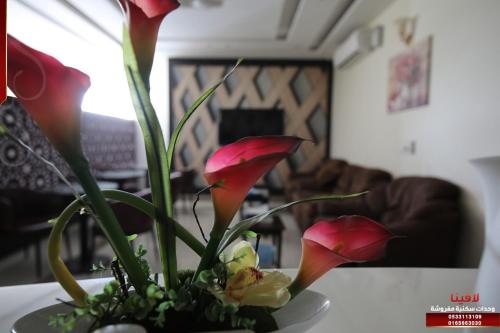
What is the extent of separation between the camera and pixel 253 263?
45 cm

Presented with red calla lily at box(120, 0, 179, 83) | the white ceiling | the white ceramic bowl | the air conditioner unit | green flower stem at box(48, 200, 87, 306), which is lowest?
the white ceramic bowl

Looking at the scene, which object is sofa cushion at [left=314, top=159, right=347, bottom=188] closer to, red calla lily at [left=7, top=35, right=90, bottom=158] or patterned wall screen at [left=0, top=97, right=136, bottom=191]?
patterned wall screen at [left=0, top=97, right=136, bottom=191]

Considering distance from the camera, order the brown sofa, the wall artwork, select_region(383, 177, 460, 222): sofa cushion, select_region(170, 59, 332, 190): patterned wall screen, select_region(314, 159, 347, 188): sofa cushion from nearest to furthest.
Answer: select_region(383, 177, 460, 222): sofa cushion, the wall artwork, the brown sofa, select_region(314, 159, 347, 188): sofa cushion, select_region(170, 59, 332, 190): patterned wall screen

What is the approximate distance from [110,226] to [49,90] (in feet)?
0.51

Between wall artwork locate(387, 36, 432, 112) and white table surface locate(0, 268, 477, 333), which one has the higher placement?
wall artwork locate(387, 36, 432, 112)

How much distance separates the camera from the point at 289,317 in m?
0.44

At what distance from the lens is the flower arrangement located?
1.07ft

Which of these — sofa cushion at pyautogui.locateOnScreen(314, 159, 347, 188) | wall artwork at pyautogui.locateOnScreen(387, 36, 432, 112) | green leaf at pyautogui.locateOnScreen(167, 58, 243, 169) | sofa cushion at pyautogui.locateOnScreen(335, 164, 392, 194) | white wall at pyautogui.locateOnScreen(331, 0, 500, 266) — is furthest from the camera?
sofa cushion at pyautogui.locateOnScreen(314, 159, 347, 188)

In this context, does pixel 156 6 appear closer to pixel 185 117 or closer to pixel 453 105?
pixel 185 117

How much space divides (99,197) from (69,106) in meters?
0.10

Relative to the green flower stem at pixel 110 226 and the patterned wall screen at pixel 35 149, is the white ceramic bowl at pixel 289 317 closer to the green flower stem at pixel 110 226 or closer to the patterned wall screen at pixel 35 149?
the green flower stem at pixel 110 226

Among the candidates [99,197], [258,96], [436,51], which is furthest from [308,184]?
[99,197]

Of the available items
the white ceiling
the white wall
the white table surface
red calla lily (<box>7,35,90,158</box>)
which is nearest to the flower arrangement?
red calla lily (<box>7,35,90,158</box>)

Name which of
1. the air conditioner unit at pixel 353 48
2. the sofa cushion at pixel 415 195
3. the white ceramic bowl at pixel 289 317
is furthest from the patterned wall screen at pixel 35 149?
the air conditioner unit at pixel 353 48
